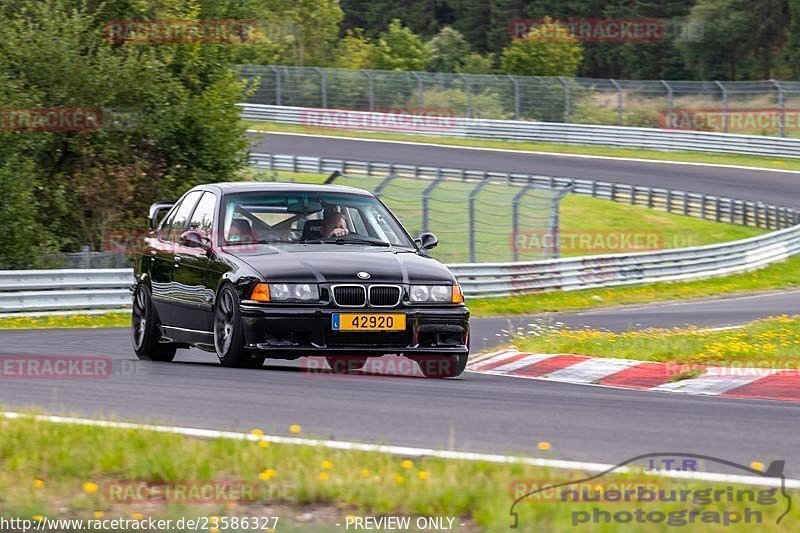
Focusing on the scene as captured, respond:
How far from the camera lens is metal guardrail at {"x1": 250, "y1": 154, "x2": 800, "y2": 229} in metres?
38.3

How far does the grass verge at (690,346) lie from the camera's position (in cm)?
1157

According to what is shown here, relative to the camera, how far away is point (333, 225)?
35.9 feet

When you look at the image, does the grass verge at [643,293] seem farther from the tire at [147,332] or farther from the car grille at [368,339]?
the car grille at [368,339]

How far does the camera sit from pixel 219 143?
1129 inches

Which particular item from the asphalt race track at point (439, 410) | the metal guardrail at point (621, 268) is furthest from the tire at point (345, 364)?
the metal guardrail at point (621, 268)

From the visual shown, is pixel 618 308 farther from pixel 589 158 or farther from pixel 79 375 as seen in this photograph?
pixel 589 158

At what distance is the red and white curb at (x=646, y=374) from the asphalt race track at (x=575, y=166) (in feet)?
101

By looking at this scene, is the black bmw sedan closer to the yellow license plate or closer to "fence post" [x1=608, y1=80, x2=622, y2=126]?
the yellow license plate

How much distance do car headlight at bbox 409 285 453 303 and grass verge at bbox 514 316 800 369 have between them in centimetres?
235

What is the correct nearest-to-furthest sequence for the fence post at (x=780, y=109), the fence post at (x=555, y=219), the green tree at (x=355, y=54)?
the fence post at (x=555, y=219)
the fence post at (x=780, y=109)
the green tree at (x=355, y=54)

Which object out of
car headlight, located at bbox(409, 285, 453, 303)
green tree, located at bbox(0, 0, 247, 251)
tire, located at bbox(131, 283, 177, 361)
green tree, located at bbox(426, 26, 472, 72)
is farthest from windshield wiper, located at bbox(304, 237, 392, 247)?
green tree, located at bbox(426, 26, 472, 72)

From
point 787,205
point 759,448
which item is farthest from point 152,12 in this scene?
point 759,448

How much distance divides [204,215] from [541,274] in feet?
52.5

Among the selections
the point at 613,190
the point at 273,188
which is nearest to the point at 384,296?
the point at 273,188
